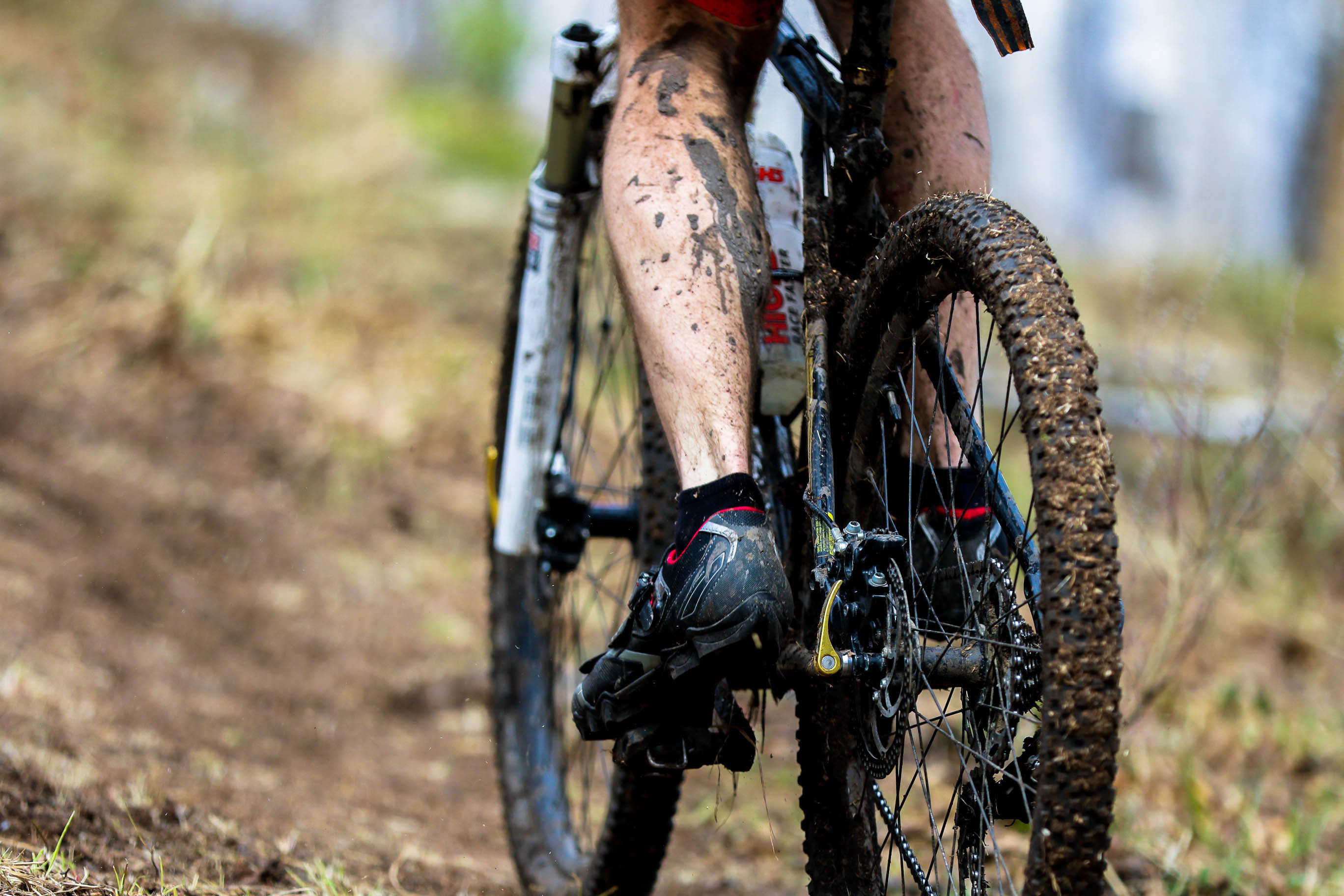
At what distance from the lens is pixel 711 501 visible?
121 centimetres

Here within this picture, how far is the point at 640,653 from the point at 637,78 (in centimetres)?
70

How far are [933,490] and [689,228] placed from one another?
0.42m

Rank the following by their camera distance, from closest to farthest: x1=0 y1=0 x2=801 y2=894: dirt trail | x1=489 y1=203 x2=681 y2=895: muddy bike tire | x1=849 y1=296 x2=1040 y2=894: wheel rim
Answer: x1=849 y1=296 x2=1040 y2=894: wheel rim
x1=489 y1=203 x2=681 y2=895: muddy bike tire
x1=0 y1=0 x2=801 y2=894: dirt trail

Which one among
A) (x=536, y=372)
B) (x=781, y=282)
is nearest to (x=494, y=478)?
(x=536, y=372)

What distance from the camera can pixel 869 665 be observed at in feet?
3.91

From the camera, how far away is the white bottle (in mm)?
1562

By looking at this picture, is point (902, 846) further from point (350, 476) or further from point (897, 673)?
point (350, 476)

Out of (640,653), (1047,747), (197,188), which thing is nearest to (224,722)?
(640,653)

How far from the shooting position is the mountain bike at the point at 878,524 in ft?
3.13

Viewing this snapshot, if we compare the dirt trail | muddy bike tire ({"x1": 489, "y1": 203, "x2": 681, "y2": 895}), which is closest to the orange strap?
muddy bike tire ({"x1": 489, "y1": 203, "x2": 681, "y2": 895})

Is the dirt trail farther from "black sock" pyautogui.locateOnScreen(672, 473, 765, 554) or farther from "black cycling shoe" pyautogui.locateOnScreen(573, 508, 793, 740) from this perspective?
"black sock" pyautogui.locateOnScreen(672, 473, 765, 554)

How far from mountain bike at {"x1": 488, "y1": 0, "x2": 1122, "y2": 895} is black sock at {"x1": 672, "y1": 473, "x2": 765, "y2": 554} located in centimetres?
11

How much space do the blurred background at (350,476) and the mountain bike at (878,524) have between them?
0.16m

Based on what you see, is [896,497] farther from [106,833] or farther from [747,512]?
[106,833]
